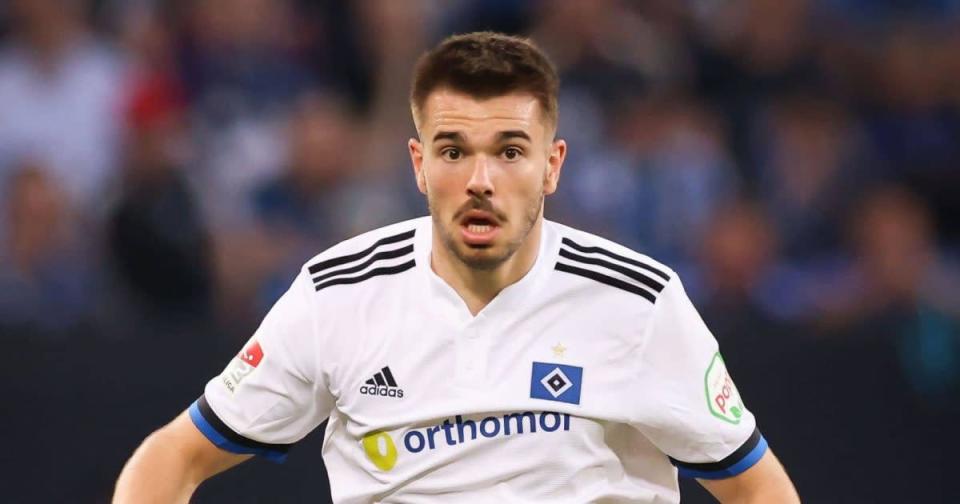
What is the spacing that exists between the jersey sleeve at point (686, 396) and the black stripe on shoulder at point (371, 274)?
1.77ft

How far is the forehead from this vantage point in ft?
11.0

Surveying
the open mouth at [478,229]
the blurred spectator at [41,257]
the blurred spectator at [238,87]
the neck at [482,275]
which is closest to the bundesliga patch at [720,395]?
the neck at [482,275]

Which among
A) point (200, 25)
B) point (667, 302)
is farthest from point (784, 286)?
point (667, 302)

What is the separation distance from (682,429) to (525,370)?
1.14ft

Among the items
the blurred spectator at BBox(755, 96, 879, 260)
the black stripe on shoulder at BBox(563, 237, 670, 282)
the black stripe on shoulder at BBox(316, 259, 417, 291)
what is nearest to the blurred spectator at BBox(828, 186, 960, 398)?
the blurred spectator at BBox(755, 96, 879, 260)

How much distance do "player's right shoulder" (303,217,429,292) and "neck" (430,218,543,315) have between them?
0.09 m

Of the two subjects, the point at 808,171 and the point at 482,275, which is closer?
the point at 482,275

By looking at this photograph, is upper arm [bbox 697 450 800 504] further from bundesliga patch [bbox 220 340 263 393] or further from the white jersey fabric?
bundesliga patch [bbox 220 340 263 393]

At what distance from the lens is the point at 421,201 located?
243 inches

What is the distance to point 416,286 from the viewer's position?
3.56 metres

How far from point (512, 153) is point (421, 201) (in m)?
2.82

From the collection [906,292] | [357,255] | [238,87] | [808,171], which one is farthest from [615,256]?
[238,87]

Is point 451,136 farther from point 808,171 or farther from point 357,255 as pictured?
point 808,171

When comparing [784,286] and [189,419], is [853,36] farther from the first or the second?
[189,419]
